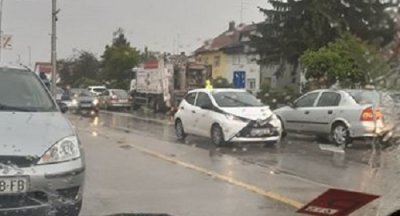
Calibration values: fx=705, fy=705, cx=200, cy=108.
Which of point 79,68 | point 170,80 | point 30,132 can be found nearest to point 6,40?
point 170,80

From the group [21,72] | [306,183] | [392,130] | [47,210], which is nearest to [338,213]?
[392,130]

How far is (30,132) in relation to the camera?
5883 mm

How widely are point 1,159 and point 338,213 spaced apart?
3.64 metres

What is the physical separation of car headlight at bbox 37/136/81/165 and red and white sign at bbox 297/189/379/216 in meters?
3.55

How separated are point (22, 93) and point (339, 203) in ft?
17.1

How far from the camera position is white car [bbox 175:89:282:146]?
1652 cm

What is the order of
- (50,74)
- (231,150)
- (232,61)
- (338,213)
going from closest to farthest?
1. (338,213)
2. (231,150)
3. (50,74)
4. (232,61)

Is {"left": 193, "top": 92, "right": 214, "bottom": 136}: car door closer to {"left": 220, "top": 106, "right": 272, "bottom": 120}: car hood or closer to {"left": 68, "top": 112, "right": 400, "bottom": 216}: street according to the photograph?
{"left": 68, "top": 112, "right": 400, "bottom": 216}: street

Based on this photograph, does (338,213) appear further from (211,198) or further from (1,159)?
(211,198)

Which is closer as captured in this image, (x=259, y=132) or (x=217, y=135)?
(x=259, y=132)

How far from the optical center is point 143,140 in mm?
18656

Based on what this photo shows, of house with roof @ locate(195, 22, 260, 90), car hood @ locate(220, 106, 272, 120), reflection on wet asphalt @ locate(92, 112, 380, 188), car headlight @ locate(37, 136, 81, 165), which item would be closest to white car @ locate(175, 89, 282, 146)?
car hood @ locate(220, 106, 272, 120)

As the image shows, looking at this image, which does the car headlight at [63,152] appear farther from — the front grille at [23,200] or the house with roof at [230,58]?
the house with roof at [230,58]

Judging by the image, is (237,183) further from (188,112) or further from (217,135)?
(188,112)
